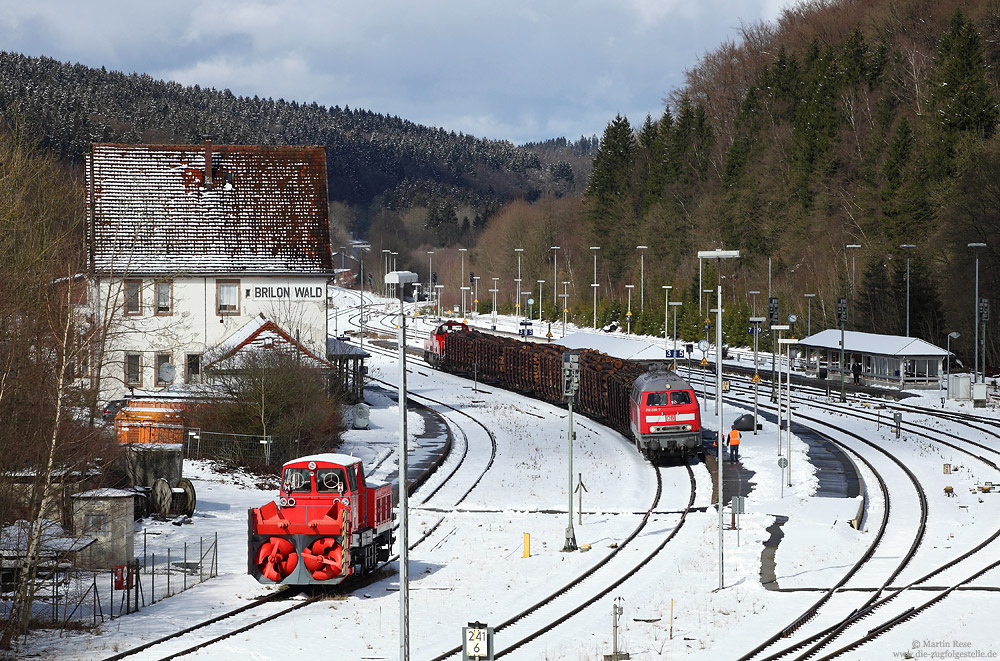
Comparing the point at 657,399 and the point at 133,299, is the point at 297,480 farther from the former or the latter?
the point at 133,299

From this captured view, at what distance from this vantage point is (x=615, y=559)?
2777 centimetres

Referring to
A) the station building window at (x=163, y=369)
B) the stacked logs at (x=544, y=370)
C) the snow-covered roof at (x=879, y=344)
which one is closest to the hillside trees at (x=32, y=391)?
the station building window at (x=163, y=369)

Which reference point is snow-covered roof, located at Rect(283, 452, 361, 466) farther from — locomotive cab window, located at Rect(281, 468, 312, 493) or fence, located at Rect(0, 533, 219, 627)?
fence, located at Rect(0, 533, 219, 627)

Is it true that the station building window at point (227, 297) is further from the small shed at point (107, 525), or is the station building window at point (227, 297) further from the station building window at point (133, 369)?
the small shed at point (107, 525)

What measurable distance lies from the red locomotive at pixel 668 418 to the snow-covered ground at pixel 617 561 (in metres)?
0.95

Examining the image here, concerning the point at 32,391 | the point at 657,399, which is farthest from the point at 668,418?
the point at 32,391

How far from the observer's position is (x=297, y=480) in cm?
2383

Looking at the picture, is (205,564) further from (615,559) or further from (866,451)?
(866,451)

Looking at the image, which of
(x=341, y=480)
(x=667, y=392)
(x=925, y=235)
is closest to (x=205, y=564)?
(x=341, y=480)

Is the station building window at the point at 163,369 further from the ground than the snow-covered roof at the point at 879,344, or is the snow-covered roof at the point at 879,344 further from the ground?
the snow-covered roof at the point at 879,344

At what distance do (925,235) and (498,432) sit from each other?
39.8 m

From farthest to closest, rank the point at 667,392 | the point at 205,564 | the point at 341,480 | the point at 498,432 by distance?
the point at 498,432
the point at 667,392
the point at 205,564
the point at 341,480

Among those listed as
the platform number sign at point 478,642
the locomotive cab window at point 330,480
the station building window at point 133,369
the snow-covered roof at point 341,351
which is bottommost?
the platform number sign at point 478,642

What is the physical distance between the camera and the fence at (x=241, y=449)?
4050 cm
